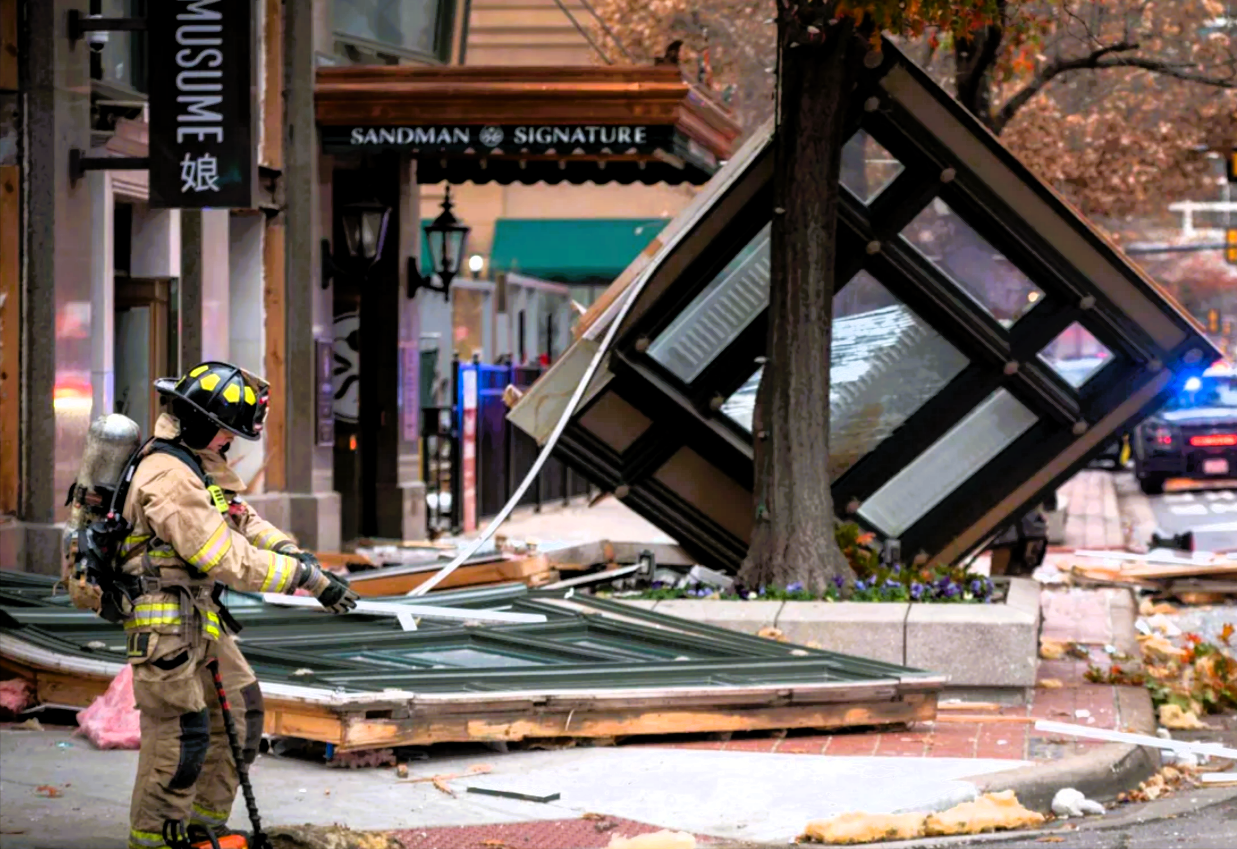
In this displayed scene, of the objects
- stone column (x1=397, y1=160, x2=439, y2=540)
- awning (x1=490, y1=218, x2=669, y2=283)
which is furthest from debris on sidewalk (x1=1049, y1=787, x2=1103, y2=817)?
awning (x1=490, y1=218, x2=669, y2=283)

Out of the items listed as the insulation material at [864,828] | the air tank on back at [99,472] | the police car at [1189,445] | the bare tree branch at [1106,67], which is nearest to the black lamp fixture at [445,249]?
the bare tree branch at [1106,67]

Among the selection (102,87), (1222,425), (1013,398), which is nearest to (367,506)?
(102,87)

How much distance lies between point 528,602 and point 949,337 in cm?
359

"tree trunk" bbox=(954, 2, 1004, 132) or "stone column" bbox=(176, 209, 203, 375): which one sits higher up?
"tree trunk" bbox=(954, 2, 1004, 132)

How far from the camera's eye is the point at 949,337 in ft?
41.9

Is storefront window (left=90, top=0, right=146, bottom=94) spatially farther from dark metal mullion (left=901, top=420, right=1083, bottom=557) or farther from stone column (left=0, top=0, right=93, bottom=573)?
dark metal mullion (left=901, top=420, right=1083, bottom=557)

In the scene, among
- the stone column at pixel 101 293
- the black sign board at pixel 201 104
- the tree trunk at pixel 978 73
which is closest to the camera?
the black sign board at pixel 201 104

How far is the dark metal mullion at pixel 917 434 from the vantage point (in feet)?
42.1

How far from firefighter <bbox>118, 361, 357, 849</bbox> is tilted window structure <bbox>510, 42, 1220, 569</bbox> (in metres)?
5.63

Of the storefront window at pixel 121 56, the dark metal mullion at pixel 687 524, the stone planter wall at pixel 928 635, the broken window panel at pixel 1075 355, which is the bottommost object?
the stone planter wall at pixel 928 635

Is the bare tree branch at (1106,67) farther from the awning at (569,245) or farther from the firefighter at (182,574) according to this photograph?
the awning at (569,245)

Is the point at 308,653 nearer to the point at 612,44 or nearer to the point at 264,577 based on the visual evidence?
the point at 264,577

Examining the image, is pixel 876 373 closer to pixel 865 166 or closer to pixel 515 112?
pixel 865 166

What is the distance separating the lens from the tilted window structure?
12547 mm
